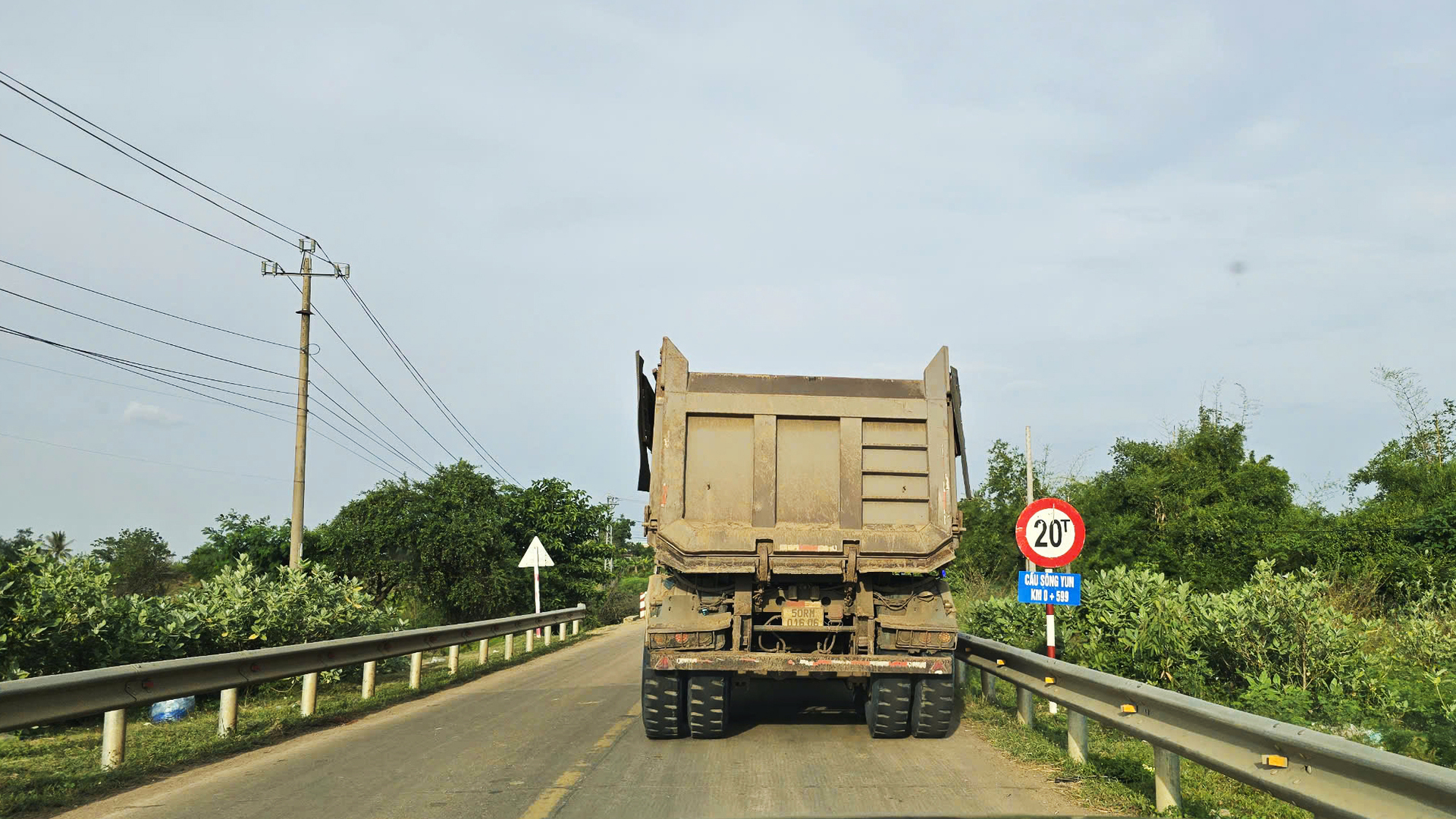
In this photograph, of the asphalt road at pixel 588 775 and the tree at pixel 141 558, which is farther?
the tree at pixel 141 558

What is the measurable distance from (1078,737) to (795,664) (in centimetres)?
236

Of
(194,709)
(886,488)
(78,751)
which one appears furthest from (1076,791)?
(194,709)

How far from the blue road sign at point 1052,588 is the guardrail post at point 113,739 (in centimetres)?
805

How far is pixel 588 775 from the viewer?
752cm

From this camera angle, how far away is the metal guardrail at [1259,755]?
12.9 ft

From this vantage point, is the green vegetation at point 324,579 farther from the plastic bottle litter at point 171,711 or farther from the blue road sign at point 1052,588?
the blue road sign at point 1052,588

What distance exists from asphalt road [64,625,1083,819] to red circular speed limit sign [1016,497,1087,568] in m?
2.05

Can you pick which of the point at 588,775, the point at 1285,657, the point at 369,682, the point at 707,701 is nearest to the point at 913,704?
the point at 707,701

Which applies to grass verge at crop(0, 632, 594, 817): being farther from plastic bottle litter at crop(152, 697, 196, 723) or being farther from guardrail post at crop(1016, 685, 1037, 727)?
guardrail post at crop(1016, 685, 1037, 727)

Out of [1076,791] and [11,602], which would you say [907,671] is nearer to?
[1076,791]

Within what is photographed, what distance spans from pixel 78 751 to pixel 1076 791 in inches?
322

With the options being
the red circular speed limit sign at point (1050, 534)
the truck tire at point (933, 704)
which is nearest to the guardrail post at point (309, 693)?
the truck tire at point (933, 704)

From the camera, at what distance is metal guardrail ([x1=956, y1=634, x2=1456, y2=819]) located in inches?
155

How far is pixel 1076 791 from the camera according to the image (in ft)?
22.6
